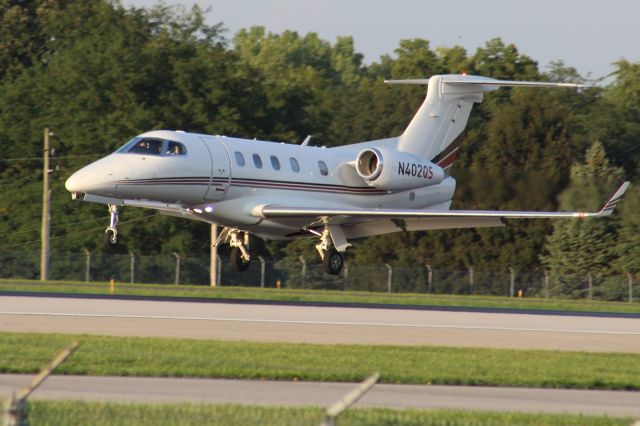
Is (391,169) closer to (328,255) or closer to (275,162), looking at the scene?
(328,255)

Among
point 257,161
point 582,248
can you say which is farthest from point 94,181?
point 582,248

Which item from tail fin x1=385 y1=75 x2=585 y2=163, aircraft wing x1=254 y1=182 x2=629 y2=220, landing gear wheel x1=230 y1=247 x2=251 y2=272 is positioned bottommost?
landing gear wheel x1=230 y1=247 x2=251 y2=272

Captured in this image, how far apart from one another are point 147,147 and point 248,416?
635 inches

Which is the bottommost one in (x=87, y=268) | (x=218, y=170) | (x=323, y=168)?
(x=87, y=268)

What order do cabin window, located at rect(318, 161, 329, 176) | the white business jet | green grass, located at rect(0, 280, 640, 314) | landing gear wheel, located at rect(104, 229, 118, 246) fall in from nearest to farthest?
landing gear wheel, located at rect(104, 229, 118, 246) < the white business jet < cabin window, located at rect(318, 161, 329, 176) < green grass, located at rect(0, 280, 640, 314)

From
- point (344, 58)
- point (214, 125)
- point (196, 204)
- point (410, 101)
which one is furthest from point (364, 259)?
point (344, 58)

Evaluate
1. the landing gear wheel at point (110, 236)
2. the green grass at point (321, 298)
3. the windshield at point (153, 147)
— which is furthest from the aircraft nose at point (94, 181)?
the green grass at point (321, 298)

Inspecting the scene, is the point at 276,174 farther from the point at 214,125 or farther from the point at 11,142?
the point at 11,142

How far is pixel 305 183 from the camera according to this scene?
96.8ft

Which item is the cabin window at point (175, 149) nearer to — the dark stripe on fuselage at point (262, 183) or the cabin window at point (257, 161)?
the dark stripe on fuselage at point (262, 183)

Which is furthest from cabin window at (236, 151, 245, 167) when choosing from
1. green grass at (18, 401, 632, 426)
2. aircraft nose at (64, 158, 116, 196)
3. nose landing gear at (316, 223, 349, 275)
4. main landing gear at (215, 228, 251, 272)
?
green grass at (18, 401, 632, 426)

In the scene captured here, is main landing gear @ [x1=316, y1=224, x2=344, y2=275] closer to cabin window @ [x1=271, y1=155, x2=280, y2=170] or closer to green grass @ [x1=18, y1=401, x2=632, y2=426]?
cabin window @ [x1=271, y1=155, x2=280, y2=170]

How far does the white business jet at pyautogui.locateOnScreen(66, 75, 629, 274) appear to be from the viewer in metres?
26.2

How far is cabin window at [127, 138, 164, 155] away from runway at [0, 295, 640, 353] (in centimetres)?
344
